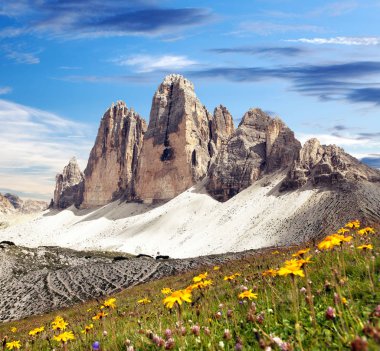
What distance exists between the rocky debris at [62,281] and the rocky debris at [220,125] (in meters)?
124

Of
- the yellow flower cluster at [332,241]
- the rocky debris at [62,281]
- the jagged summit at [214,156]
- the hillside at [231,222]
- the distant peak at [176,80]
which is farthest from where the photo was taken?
the distant peak at [176,80]

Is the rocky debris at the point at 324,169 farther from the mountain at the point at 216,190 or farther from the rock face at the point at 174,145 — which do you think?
the rock face at the point at 174,145

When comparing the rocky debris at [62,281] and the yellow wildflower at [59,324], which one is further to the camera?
the rocky debris at [62,281]

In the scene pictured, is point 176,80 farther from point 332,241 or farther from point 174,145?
point 332,241

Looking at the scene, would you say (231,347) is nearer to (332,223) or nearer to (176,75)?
(332,223)

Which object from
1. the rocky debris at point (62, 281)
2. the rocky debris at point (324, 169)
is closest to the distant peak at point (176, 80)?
the rocky debris at point (324, 169)

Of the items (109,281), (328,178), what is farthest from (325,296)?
(328,178)

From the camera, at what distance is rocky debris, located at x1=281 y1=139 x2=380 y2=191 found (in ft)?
315

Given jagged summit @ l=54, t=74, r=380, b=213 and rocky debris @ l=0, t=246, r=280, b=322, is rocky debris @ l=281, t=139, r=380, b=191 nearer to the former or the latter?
jagged summit @ l=54, t=74, r=380, b=213

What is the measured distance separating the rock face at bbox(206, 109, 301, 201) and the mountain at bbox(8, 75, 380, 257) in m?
0.32

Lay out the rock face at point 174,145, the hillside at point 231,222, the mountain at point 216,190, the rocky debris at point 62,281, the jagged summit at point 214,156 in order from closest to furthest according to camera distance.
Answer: the rocky debris at point 62,281
the hillside at point 231,222
the mountain at point 216,190
the jagged summit at point 214,156
the rock face at point 174,145

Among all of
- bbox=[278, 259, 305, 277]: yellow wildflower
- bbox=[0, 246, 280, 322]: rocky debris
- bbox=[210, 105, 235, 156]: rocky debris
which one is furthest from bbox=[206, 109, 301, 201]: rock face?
bbox=[278, 259, 305, 277]: yellow wildflower

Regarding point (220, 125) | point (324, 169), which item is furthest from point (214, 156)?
point (324, 169)

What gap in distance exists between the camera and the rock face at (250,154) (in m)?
124
